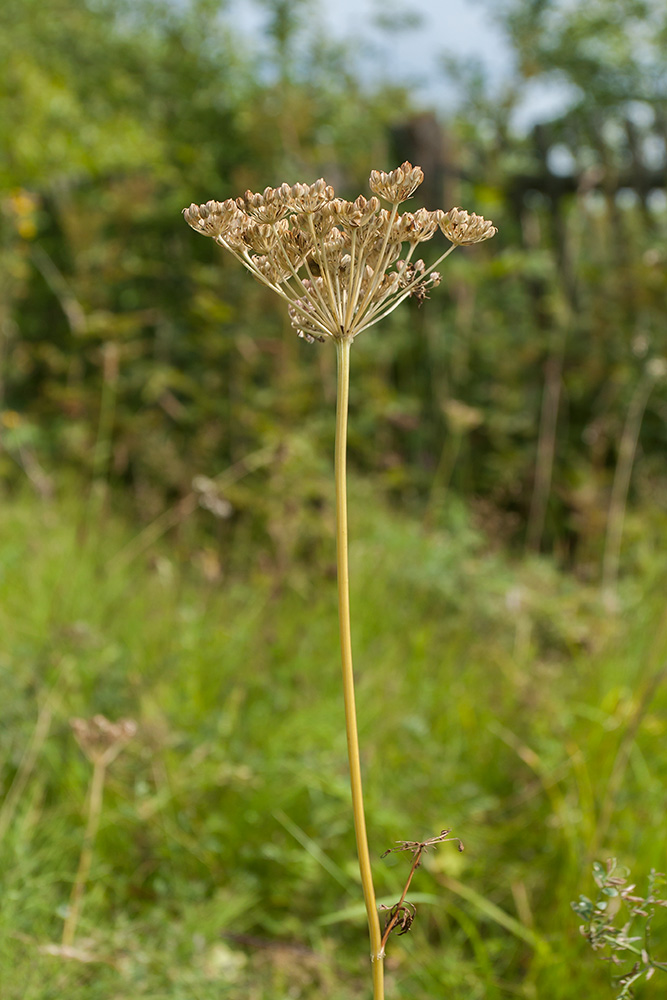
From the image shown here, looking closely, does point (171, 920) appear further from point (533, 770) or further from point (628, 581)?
point (628, 581)

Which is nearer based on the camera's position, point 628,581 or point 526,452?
point 628,581

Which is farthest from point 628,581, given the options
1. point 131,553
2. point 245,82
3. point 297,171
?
point 245,82

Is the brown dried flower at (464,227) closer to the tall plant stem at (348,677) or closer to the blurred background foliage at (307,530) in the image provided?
the tall plant stem at (348,677)

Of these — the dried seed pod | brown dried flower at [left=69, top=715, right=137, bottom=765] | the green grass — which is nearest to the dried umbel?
the dried seed pod

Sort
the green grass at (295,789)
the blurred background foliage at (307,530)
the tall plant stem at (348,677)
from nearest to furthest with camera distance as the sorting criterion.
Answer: the tall plant stem at (348,677) < the green grass at (295,789) < the blurred background foliage at (307,530)

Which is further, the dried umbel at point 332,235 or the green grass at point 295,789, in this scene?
the green grass at point 295,789

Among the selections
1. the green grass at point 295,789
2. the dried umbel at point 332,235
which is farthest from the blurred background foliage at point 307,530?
the dried umbel at point 332,235

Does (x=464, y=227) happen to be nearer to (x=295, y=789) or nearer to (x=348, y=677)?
(x=348, y=677)

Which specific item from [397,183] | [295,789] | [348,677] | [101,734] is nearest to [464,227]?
[397,183]
